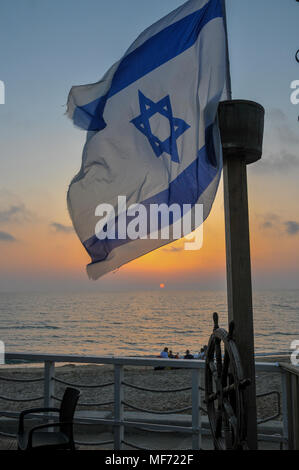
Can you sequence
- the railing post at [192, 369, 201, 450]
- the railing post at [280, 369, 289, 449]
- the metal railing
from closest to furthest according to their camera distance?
A: the railing post at [280, 369, 289, 449]
the metal railing
the railing post at [192, 369, 201, 450]

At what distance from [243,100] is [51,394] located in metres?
3.04

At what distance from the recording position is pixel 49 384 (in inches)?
164

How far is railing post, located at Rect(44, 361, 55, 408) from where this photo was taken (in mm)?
4129

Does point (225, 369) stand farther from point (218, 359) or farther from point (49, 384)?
point (49, 384)

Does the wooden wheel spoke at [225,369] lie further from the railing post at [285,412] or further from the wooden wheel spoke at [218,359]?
the railing post at [285,412]

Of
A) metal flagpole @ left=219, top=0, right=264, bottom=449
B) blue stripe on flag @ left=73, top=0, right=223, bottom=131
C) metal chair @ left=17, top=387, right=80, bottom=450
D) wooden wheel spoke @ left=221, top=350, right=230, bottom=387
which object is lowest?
metal chair @ left=17, top=387, right=80, bottom=450

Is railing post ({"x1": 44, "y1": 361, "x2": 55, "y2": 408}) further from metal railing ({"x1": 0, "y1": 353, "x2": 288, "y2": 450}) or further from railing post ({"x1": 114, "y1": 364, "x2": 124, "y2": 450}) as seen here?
railing post ({"x1": 114, "y1": 364, "x2": 124, "y2": 450})

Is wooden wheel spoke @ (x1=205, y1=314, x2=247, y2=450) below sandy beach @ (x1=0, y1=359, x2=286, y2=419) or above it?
above

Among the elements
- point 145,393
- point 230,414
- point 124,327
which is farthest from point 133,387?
point 124,327

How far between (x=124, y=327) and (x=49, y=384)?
45551 mm

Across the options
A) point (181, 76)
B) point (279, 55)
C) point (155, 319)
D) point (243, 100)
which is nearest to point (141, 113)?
point (181, 76)

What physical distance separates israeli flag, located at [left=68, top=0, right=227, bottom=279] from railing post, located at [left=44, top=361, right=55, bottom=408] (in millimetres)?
1449

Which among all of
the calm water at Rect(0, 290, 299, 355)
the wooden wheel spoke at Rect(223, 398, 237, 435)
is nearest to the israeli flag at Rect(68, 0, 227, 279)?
the wooden wheel spoke at Rect(223, 398, 237, 435)
